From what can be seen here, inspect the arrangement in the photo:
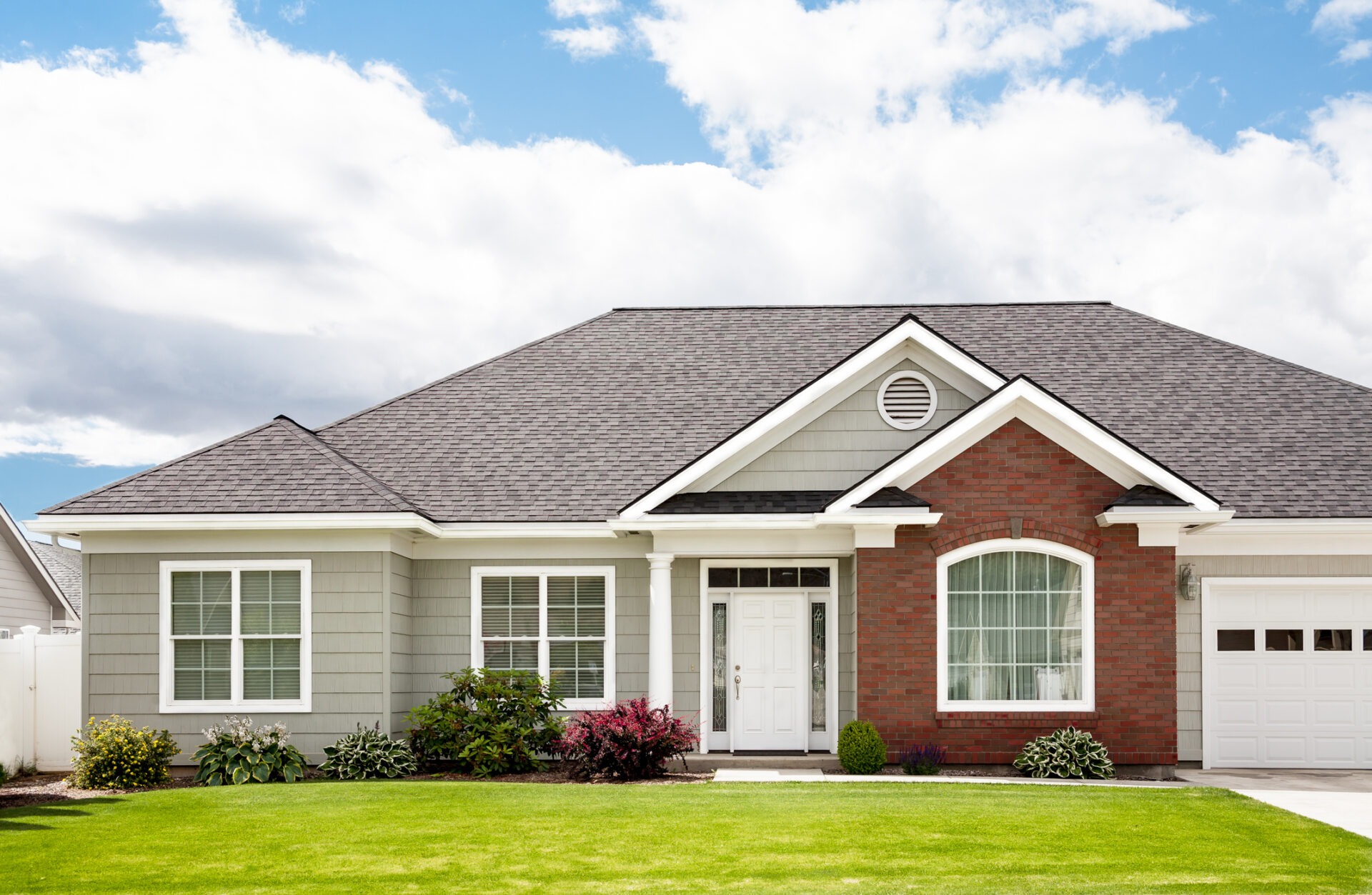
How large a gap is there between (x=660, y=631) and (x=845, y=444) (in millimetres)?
3426

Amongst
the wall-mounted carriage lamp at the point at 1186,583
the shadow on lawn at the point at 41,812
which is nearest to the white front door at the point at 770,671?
the wall-mounted carriage lamp at the point at 1186,583

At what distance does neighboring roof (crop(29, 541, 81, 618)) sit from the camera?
31.4 m

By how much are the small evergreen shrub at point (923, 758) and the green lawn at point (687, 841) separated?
1303 millimetres

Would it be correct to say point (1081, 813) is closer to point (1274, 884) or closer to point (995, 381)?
point (1274, 884)

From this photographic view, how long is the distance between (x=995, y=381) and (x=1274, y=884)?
819 cm

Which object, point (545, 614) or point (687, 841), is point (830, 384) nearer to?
point (545, 614)

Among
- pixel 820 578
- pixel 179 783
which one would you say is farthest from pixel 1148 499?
pixel 179 783

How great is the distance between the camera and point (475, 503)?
56.5 feet

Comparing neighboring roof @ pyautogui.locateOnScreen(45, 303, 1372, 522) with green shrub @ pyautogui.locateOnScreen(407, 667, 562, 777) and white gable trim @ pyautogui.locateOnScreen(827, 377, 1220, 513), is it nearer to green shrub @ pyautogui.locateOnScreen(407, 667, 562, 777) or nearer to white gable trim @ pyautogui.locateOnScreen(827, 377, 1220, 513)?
white gable trim @ pyautogui.locateOnScreen(827, 377, 1220, 513)

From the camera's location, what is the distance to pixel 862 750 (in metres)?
14.9

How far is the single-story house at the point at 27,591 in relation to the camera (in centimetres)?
2756

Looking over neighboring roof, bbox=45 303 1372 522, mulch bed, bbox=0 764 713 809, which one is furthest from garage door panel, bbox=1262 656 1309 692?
mulch bed, bbox=0 764 713 809

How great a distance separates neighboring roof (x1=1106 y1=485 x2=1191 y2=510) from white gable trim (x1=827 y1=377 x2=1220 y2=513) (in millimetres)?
88

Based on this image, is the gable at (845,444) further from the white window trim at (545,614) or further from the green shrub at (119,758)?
the green shrub at (119,758)
